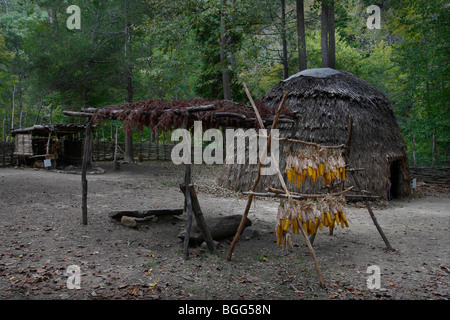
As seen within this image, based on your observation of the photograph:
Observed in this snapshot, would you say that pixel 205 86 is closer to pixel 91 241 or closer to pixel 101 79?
pixel 101 79

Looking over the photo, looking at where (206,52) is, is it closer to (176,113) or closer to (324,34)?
(324,34)

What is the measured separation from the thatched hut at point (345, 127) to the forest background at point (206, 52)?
324 centimetres

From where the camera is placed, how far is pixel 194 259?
17.0 ft

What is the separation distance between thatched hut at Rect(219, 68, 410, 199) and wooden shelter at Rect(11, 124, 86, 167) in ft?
29.1

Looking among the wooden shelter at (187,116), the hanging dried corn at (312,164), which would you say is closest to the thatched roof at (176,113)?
the wooden shelter at (187,116)

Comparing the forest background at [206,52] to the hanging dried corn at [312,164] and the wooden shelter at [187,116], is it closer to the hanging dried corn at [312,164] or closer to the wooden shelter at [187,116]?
the wooden shelter at [187,116]

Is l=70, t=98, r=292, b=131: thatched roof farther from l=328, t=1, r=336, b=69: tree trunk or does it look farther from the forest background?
l=328, t=1, r=336, b=69: tree trunk

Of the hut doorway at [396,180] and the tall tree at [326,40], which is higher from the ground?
the tall tree at [326,40]

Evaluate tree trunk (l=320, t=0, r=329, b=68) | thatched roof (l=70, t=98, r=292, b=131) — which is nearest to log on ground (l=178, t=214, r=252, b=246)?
thatched roof (l=70, t=98, r=292, b=131)

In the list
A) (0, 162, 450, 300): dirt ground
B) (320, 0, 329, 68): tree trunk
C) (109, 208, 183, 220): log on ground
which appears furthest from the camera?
(320, 0, 329, 68): tree trunk

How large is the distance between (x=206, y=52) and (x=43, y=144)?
997 centimetres

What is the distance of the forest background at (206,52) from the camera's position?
13.4m

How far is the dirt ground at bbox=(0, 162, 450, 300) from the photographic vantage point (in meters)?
4.09

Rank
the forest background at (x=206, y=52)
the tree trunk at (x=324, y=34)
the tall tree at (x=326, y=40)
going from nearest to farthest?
the forest background at (x=206, y=52)
the tree trunk at (x=324, y=34)
the tall tree at (x=326, y=40)
